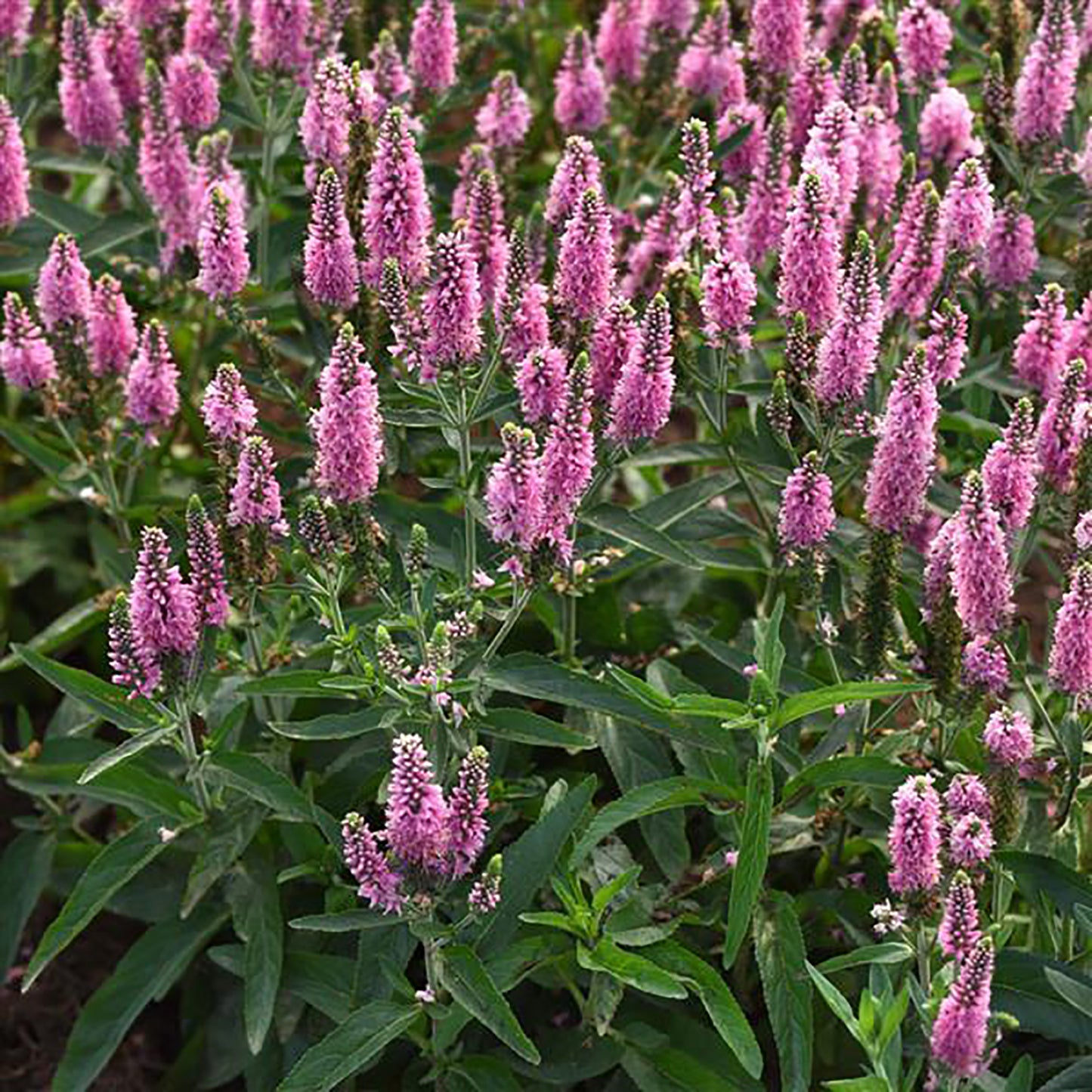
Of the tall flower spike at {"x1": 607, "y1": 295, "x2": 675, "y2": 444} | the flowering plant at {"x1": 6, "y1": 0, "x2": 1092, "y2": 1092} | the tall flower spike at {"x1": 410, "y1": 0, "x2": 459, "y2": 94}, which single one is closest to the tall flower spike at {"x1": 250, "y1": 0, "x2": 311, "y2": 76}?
the flowering plant at {"x1": 6, "y1": 0, "x2": 1092, "y2": 1092}

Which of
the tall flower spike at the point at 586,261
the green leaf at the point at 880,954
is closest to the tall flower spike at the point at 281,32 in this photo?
the tall flower spike at the point at 586,261

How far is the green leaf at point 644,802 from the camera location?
3.79m

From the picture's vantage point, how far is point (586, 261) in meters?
3.93

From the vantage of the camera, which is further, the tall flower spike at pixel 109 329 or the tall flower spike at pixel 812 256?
the tall flower spike at pixel 109 329

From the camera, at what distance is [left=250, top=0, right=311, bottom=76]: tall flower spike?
5.01 metres

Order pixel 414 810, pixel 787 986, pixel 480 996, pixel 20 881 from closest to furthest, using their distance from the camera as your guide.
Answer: pixel 414 810, pixel 480 996, pixel 787 986, pixel 20 881

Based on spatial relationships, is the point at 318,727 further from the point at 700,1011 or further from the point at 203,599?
the point at 700,1011

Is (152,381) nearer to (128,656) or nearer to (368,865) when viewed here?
(128,656)

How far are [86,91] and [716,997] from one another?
2988mm

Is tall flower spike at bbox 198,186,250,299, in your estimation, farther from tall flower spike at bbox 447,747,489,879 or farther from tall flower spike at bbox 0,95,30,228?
tall flower spike at bbox 447,747,489,879

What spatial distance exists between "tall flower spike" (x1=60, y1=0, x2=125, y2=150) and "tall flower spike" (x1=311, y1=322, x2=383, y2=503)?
176 cm

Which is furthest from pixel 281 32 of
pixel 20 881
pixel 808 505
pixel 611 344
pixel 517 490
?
pixel 20 881

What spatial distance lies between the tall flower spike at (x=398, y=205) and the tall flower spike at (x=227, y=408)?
437mm

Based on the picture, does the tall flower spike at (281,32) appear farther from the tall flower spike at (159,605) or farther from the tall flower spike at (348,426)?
the tall flower spike at (159,605)
